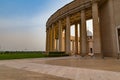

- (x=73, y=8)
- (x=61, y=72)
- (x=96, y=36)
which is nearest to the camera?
(x=61, y=72)

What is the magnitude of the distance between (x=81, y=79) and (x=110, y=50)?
75.3ft

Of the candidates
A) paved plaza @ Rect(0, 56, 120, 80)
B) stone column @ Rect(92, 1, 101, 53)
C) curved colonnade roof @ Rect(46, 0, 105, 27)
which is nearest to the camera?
paved plaza @ Rect(0, 56, 120, 80)

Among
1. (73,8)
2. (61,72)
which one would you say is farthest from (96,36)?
(61,72)

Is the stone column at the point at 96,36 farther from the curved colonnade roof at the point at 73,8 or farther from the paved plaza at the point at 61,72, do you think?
the paved plaza at the point at 61,72

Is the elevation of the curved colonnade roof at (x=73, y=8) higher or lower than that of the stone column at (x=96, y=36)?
higher

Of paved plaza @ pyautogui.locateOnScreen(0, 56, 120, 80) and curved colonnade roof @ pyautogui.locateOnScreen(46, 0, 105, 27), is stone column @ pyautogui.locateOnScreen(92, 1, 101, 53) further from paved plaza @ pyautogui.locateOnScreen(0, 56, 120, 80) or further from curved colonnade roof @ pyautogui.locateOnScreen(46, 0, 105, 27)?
paved plaza @ pyautogui.locateOnScreen(0, 56, 120, 80)

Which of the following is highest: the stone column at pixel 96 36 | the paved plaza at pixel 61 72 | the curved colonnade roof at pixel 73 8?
the curved colonnade roof at pixel 73 8

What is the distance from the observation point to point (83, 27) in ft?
103

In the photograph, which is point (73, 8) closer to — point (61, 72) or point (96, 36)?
point (96, 36)

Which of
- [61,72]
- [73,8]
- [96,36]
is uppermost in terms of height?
[73,8]

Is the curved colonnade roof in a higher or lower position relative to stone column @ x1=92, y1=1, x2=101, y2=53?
higher

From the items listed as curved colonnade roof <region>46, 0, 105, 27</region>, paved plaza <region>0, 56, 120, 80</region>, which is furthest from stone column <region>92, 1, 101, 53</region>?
paved plaza <region>0, 56, 120, 80</region>

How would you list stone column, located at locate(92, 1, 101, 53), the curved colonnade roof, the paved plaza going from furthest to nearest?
the curved colonnade roof, stone column, located at locate(92, 1, 101, 53), the paved plaza

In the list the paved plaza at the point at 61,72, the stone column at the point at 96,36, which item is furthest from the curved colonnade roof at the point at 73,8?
the paved plaza at the point at 61,72
